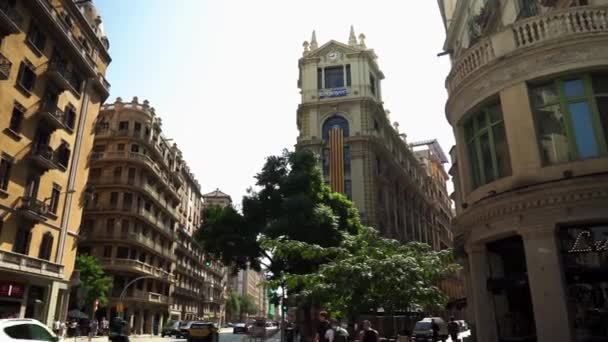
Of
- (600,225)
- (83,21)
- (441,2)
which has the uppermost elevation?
(83,21)

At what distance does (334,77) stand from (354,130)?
26.5 feet

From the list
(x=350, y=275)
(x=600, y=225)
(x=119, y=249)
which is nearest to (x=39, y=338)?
(x=350, y=275)

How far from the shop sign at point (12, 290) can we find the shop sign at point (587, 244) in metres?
26.1

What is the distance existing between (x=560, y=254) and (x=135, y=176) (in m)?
47.8

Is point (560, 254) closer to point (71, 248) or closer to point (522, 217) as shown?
point (522, 217)

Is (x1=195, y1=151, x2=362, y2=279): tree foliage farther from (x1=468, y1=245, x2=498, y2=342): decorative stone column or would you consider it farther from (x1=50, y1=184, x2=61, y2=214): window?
(x1=468, y1=245, x2=498, y2=342): decorative stone column

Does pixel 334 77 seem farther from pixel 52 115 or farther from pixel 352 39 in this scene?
pixel 52 115

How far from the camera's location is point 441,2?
Result: 77.4ft

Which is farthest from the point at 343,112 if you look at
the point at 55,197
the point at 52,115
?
the point at 55,197

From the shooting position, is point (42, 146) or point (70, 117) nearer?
point (42, 146)

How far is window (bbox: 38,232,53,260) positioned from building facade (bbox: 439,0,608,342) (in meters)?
25.5

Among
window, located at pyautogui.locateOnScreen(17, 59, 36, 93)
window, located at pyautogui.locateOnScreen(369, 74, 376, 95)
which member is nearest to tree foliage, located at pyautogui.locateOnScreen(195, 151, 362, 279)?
window, located at pyautogui.locateOnScreen(17, 59, 36, 93)

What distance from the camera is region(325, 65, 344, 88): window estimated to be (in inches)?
2226

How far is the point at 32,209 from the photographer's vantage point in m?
26.5
